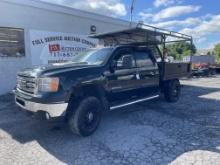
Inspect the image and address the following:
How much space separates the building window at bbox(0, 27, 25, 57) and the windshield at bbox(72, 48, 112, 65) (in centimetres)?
475

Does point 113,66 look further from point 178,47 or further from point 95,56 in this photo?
point 178,47

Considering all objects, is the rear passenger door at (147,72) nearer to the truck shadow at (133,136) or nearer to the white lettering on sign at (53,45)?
the truck shadow at (133,136)

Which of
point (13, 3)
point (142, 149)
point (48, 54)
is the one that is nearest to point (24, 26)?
point (13, 3)

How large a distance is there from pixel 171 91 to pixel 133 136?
12.0 ft

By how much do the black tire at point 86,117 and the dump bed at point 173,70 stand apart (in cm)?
→ 331

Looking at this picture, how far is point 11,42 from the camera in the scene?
970 centimetres

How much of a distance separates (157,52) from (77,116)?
170 inches

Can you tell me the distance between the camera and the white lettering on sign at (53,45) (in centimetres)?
1052

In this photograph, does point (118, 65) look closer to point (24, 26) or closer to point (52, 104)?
point (52, 104)

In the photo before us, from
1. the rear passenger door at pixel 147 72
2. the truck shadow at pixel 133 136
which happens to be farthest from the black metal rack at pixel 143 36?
the truck shadow at pixel 133 136

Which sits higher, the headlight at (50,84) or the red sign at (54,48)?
the red sign at (54,48)

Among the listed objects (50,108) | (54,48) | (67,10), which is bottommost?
(50,108)

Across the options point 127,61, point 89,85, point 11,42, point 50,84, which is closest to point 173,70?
point 127,61

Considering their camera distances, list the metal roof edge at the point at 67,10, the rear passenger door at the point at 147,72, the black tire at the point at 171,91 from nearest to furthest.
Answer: the rear passenger door at the point at 147,72 → the black tire at the point at 171,91 → the metal roof edge at the point at 67,10
